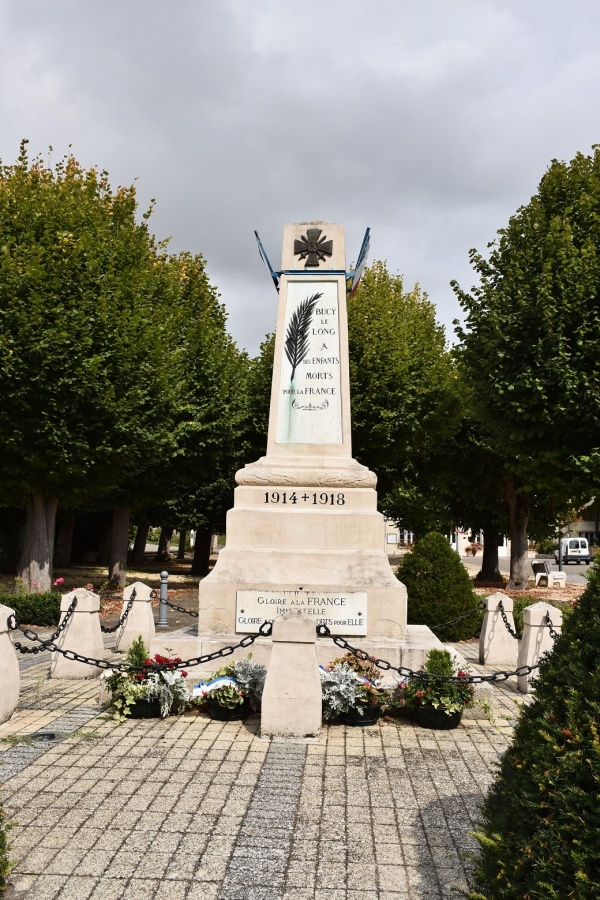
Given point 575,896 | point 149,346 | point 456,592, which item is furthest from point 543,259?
point 575,896

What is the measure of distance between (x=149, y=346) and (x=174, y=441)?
283 cm

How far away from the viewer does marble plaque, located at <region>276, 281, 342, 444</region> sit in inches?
389

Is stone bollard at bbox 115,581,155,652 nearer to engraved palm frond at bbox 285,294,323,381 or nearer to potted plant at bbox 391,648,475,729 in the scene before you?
engraved palm frond at bbox 285,294,323,381

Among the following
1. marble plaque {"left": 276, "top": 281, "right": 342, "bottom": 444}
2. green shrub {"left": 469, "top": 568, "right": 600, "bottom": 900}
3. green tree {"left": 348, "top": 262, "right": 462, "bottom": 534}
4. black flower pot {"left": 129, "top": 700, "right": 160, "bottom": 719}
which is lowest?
black flower pot {"left": 129, "top": 700, "right": 160, "bottom": 719}

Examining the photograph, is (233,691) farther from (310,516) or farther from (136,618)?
(136,618)

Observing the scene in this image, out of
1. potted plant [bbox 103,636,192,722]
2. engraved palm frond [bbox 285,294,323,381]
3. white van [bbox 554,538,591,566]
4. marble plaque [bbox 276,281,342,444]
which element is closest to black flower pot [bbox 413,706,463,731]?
potted plant [bbox 103,636,192,722]

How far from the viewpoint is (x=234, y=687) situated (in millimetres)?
7355

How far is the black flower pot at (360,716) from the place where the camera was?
721cm

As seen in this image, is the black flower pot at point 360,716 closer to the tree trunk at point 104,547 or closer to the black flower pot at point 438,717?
the black flower pot at point 438,717

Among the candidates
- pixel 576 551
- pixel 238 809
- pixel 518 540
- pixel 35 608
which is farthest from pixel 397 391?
pixel 576 551

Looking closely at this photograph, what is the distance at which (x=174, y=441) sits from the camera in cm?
1967

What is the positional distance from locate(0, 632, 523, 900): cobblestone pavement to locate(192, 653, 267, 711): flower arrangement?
0.75ft

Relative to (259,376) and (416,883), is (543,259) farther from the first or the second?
(416,883)

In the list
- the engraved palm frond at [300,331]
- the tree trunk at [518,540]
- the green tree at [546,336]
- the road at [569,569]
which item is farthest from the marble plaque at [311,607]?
the tree trunk at [518,540]
